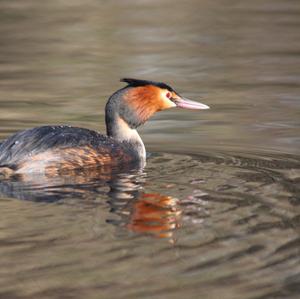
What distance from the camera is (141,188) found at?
24.3 feet

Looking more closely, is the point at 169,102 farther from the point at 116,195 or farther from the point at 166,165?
the point at 116,195

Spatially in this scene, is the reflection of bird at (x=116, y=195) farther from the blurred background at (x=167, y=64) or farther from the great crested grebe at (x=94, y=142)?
the blurred background at (x=167, y=64)

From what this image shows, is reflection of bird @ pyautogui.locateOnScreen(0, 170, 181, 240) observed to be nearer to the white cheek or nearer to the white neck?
the white neck

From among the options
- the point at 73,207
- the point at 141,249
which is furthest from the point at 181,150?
the point at 141,249

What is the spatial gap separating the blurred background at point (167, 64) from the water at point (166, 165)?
1.1 inches

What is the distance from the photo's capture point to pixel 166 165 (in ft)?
27.1

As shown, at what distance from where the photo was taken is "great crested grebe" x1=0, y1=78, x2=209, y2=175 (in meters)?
8.00

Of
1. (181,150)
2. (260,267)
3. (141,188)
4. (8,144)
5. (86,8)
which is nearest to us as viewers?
(260,267)

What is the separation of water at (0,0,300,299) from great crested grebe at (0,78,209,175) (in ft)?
0.74

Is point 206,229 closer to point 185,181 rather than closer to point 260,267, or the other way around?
point 260,267

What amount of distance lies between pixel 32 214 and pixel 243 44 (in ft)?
27.7

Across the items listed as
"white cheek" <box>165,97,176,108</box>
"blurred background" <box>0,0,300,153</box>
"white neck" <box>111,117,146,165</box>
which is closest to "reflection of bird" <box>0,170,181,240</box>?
"white neck" <box>111,117,146,165</box>

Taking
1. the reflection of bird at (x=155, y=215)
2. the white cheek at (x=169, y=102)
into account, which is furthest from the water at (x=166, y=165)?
the white cheek at (x=169, y=102)

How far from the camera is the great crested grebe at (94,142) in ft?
26.2
